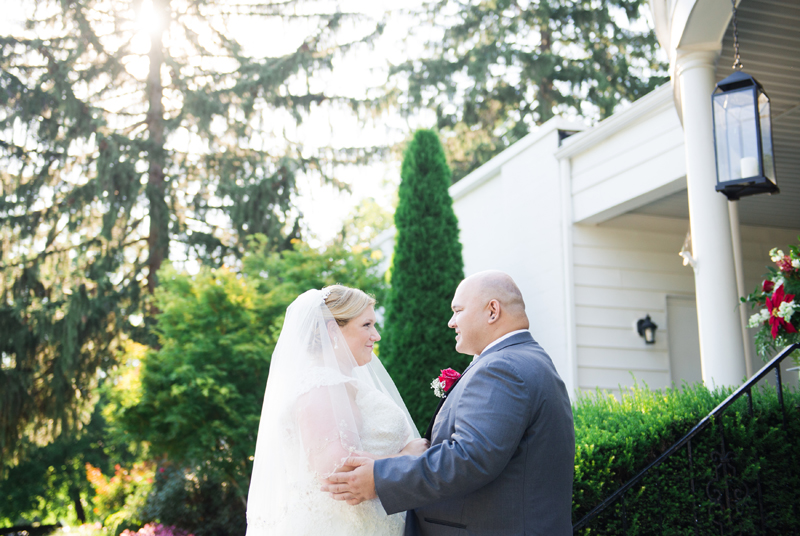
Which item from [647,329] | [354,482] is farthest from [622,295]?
[354,482]

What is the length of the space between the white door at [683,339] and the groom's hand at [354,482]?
8.14 m

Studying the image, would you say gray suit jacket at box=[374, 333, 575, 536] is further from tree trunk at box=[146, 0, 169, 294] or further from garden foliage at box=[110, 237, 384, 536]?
tree trunk at box=[146, 0, 169, 294]

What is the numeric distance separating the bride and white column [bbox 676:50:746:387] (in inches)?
131

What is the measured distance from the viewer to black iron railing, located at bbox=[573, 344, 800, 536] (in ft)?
14.5

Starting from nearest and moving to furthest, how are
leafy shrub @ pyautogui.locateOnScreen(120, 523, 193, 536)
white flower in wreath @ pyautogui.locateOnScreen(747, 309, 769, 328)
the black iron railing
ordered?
the black iron railing < white flower in wreath @ pyautogui.locateOnScreen(747, 309, 769, 328) < leafy shrub @ pyautogui.locateOnScreen(120, 523, 193, 536)

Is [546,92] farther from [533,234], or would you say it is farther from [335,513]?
[335,513]

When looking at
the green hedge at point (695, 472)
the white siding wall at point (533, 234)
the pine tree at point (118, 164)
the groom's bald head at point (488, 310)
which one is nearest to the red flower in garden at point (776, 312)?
the green hedge at point (695, 472)

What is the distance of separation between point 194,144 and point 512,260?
10019 mm

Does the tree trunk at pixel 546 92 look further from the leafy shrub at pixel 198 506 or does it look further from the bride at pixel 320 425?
the bride at pixel 320 425

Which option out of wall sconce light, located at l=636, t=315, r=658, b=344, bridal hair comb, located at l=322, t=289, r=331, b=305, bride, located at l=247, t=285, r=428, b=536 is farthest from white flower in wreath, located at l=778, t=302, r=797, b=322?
wall sconce light, located at l=636, t=315, r=658, b=344

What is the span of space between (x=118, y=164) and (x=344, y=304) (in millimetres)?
14731

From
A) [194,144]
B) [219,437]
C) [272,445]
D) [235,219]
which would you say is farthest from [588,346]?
[194,144]

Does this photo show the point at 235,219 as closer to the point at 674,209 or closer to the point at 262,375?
the point at 262,375

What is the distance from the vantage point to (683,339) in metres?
10.1
